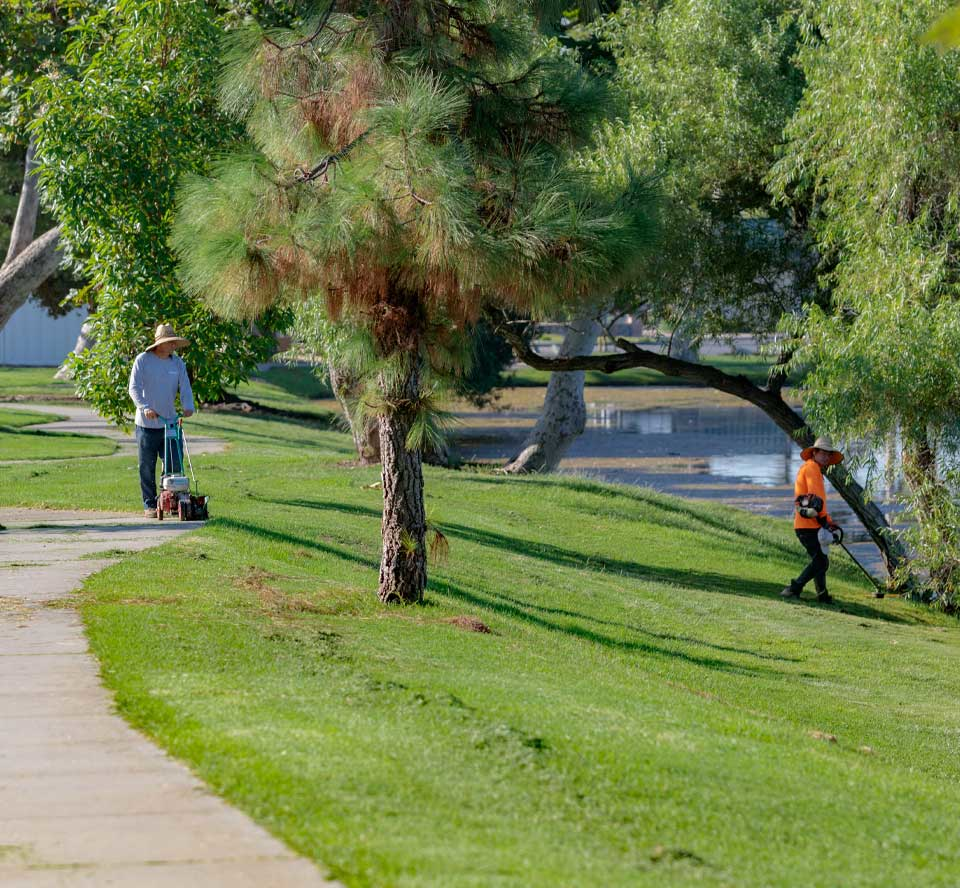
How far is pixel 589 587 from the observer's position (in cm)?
1523

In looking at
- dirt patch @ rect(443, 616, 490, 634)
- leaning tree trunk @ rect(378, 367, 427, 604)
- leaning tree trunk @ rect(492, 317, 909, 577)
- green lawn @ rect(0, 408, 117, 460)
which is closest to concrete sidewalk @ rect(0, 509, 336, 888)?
dirt patch @ rect(443, 616, 490, 634)

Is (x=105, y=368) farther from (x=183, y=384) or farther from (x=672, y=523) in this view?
(x=672, y=523)

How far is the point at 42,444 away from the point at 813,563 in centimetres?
1286

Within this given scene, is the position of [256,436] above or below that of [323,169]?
below

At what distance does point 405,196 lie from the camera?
938 centimetres

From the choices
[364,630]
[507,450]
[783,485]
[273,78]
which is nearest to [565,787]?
[364,630]

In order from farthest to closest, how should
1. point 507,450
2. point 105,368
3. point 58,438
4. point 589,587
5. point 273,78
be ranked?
point 507,450
point 58,438
point 589,587
point 105,368
point 273,78

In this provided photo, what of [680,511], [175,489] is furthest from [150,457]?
[680,511]

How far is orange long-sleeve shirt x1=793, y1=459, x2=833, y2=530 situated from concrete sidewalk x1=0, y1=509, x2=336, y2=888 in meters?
10.5

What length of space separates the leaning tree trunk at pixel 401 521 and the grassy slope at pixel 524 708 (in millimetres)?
469

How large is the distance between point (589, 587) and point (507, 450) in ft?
74.3

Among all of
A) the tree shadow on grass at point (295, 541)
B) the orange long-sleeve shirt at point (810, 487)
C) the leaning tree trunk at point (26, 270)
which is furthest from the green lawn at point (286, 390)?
the tree shadow on grass at point (295, 541)

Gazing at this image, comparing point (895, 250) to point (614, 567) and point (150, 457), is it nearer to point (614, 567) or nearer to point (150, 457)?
point (614, 567)

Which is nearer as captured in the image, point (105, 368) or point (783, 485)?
point (105, 368)
